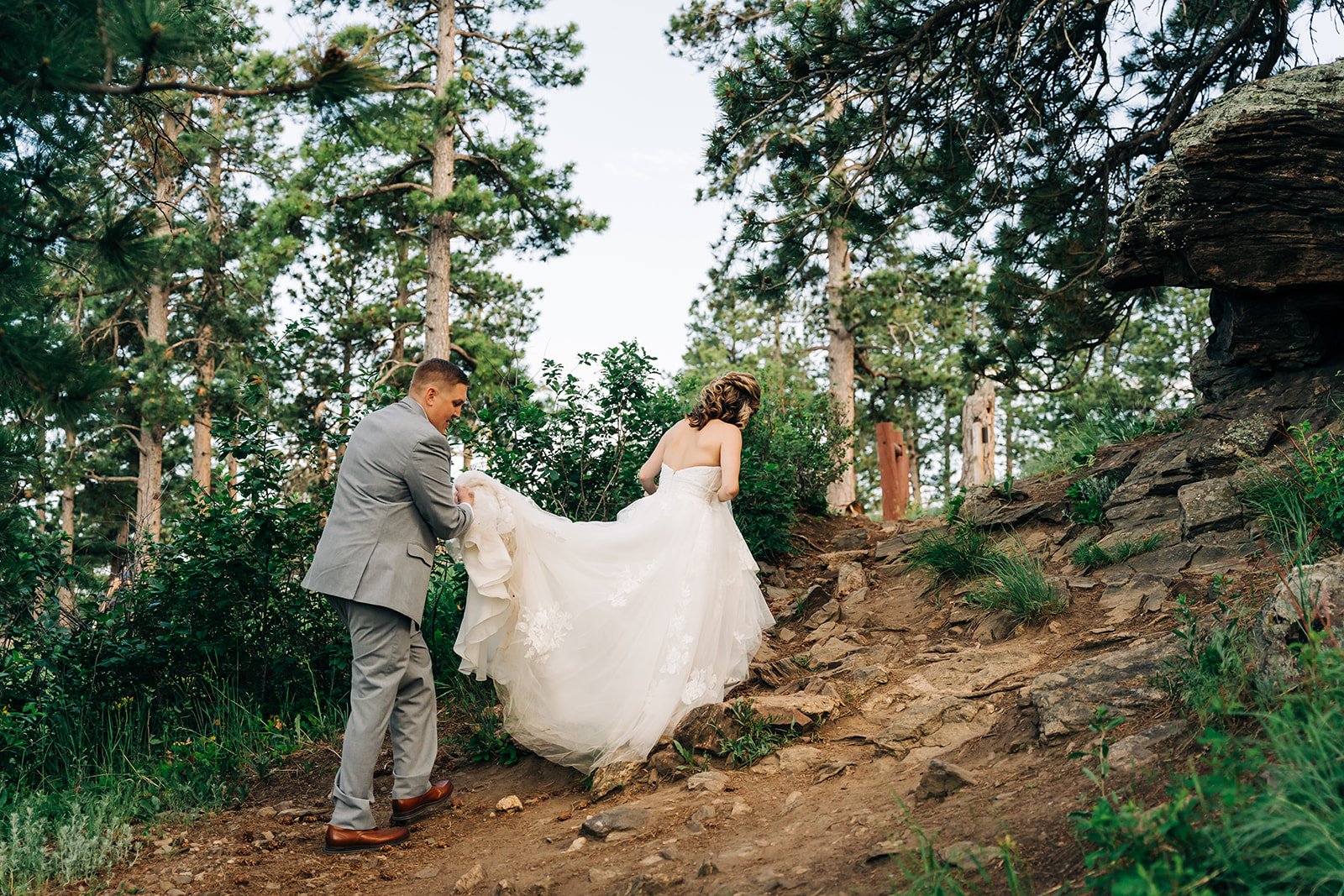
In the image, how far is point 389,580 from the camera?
5.20 meters

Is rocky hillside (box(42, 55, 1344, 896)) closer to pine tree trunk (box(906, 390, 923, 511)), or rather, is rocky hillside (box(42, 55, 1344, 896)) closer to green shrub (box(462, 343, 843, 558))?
green shrub (box(462, 343, 843, 558))

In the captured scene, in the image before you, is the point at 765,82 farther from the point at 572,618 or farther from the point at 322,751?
the point at 322,751

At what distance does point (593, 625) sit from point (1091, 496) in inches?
176

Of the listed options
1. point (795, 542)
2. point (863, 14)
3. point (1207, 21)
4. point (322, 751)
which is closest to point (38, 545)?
point (322, 751)

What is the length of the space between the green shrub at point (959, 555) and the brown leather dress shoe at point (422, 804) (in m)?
4.15

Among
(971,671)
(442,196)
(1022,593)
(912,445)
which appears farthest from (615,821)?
(912,445)

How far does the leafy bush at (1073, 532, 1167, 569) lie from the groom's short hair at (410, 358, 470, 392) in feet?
15.1

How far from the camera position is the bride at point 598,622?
5676mm

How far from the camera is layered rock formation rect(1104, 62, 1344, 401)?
6.80 meters

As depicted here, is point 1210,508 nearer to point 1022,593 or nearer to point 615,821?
point 1022,593

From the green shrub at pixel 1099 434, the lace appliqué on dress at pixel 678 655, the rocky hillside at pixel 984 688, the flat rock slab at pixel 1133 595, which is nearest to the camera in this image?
the rocky hillside at pixel 984 688

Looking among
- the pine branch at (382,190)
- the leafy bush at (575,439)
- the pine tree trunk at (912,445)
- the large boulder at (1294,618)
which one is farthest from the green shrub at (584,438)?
the pine branch at (382,190)

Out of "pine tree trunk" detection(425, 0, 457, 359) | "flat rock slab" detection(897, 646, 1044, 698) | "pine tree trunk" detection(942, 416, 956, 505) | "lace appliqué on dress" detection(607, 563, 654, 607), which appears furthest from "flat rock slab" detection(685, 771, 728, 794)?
"pine tree trunk" detection(942, 416, 956, 505)

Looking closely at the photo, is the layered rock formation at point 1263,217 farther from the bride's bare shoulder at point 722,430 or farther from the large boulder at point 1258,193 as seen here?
the bride's bare shoulder at point 722,430
